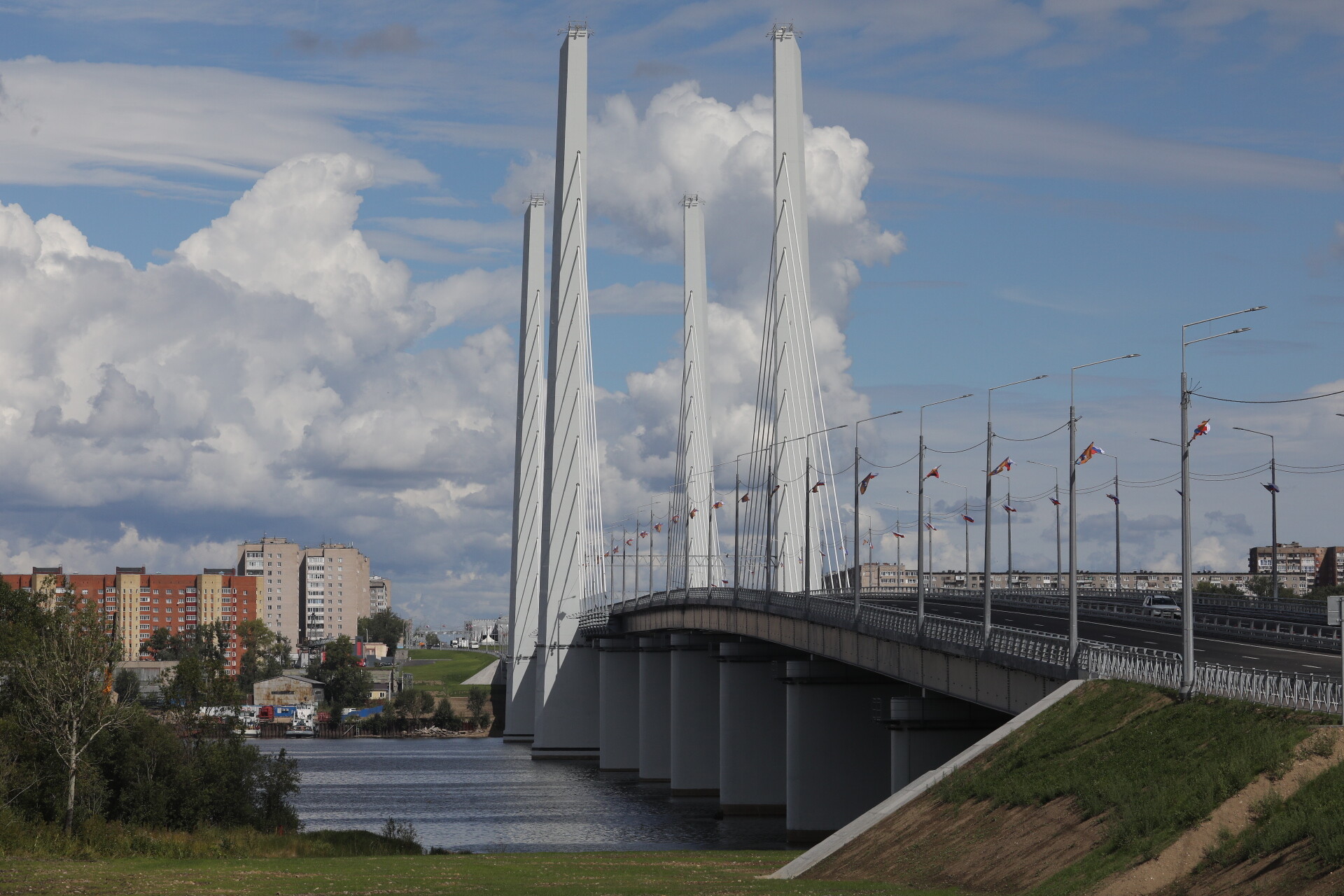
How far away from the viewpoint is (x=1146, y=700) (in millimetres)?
36750

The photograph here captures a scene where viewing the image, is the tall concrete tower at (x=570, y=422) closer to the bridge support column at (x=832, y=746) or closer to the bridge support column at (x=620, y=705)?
the bridge support column at (x=620, y=705)

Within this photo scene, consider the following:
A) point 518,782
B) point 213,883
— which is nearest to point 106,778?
point 213,883

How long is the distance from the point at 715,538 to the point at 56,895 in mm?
78121

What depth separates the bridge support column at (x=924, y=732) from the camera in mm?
56219

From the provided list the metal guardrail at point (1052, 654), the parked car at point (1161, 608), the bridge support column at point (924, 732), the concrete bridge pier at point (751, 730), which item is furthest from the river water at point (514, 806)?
the parked car at point (1161, 608)

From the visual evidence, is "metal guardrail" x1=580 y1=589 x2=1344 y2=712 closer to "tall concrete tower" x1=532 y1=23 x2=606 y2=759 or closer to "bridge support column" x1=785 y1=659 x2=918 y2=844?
"bridge support column" x1=785 y1=659 x2=918 y2=844

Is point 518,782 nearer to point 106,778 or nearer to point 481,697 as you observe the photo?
point 106,778

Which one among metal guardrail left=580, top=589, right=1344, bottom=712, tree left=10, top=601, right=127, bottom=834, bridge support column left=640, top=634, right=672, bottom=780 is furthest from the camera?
bridge support column left=640, top=634, right=672, bottom=780

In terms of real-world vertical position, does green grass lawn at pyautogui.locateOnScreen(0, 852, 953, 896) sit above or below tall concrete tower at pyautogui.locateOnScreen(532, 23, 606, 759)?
below

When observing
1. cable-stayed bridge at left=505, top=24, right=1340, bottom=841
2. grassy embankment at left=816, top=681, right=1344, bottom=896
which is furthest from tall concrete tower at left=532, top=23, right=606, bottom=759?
grassy embankment at left=816, top=681, right=1344, bottom=896

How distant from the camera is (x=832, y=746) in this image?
234 ft

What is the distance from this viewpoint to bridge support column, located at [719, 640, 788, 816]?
274ft

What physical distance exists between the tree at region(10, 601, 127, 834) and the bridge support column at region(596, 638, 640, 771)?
6386cm

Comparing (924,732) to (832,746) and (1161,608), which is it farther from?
(1161,608)
